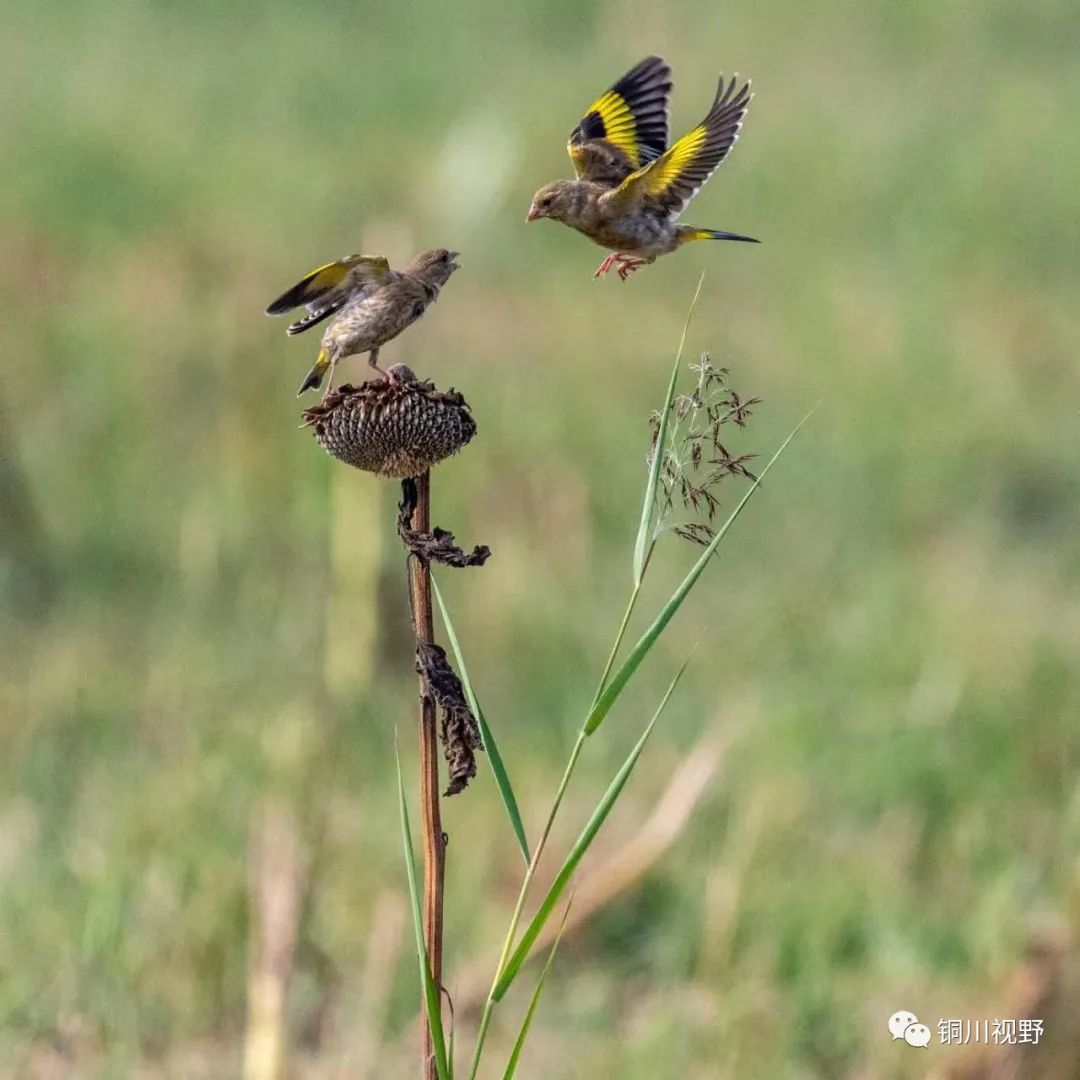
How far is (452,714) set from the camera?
155cm

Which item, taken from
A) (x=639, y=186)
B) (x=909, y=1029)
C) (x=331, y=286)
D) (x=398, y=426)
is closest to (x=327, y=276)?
(x=331, y=286)

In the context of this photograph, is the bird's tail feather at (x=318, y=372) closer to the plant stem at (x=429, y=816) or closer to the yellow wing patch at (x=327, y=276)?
the yellow wing patch at (x=327, y=276)

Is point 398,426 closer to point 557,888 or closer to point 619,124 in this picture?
point 557,888

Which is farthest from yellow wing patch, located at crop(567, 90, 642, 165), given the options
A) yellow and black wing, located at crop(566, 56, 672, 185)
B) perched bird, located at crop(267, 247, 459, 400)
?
perched bird, located at crop(267, 247, 459, 400)

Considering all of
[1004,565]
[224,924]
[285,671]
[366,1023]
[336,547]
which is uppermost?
[1004,565]

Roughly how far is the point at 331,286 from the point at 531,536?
5569mm

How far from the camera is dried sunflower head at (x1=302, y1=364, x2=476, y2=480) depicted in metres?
1.58

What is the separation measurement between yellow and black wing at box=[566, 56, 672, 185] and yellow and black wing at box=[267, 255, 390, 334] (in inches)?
16.6

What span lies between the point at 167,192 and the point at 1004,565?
5351 mm

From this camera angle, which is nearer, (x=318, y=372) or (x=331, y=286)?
(x=331, y=286)

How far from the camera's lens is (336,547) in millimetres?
6566

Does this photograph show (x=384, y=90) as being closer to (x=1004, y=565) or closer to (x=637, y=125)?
(x=1004, y=565)

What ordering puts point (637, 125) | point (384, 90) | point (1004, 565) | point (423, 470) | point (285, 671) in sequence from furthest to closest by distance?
point (384, 90)
point (1004, 565)
point (285, 671)
point (637, 125)
point (423, 470)

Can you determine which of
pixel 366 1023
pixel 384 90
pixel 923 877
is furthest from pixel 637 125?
pixel 384 90
